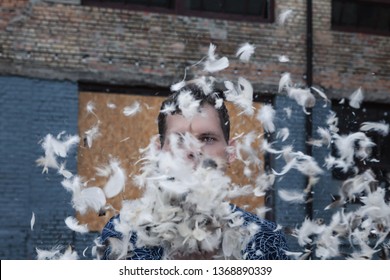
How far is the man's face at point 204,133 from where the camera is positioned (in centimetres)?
304

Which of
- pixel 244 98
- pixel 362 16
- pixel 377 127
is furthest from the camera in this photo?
pixel 377 127

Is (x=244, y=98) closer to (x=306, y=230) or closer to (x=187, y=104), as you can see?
(x=306, y=230)

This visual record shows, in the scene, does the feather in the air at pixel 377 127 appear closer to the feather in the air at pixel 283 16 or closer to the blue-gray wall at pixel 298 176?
the blue-gray wall at pixel 298 176

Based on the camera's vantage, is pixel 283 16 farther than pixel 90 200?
Yes

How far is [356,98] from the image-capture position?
38.1 feet

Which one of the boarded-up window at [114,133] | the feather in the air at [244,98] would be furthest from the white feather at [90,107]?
the feather in the air at [244,98]

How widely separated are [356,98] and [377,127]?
102 centimetres

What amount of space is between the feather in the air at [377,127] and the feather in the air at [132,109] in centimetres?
384

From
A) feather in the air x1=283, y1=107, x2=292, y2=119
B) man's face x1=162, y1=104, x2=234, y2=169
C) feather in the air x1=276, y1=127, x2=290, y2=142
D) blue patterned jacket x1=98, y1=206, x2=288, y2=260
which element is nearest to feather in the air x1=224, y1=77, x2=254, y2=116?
man's face x1=162, y1=104, x2=234, y2=169

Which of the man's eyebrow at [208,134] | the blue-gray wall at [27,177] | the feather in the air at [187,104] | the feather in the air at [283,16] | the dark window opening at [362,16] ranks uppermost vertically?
the dark window opening at [362,16]

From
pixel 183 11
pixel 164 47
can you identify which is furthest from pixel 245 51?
pixel 164 47

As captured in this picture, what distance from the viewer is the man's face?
120 inches

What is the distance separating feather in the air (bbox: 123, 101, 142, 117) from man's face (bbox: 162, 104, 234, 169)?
23.9ft

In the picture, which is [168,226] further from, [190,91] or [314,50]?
[314,50]
